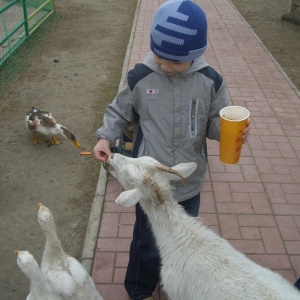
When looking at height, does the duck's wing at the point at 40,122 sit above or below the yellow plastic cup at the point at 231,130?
below

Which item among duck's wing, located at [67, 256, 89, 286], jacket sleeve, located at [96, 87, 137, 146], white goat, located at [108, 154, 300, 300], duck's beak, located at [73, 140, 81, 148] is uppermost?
jacket sleeve, located at [96, 87, 137, 146]

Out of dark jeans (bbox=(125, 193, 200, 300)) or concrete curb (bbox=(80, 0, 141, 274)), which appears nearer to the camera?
dark jeans (bbox=(125, 193, 200, 300))

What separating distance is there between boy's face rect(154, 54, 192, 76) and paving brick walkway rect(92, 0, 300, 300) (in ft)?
6.75

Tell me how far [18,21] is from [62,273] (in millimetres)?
8479

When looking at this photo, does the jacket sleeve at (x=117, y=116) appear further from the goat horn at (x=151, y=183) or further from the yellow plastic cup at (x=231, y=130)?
the yellow plastic cup at (x=231, y=130)

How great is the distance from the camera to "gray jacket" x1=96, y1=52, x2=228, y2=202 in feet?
8.39

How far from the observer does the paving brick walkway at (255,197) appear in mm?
3789

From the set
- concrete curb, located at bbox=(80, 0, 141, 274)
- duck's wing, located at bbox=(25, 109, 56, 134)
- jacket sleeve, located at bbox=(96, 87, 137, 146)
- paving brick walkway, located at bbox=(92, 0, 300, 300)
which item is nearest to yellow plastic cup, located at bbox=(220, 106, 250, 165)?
jacket sleeve, located at bbox=(96, 87, 137, 146)

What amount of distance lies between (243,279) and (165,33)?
148 cm

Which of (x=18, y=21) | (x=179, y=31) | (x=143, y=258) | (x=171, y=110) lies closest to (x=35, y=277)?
(x=143, y=258)

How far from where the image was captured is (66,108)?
6906 mm

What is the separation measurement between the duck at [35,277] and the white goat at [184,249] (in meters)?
0.98

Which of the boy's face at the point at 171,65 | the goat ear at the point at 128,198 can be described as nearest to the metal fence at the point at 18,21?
the boy's face at the point at 171,65

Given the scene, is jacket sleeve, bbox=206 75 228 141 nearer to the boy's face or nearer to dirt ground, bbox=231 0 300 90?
the boy's face
